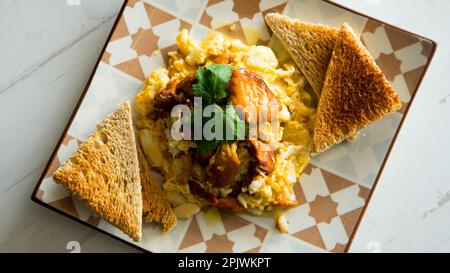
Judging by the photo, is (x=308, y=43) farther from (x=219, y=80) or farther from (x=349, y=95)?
(x=219, y=80)

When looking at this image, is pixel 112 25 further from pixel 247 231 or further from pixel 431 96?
pixel 431 96

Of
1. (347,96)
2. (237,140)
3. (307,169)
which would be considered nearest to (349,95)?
(347,96)

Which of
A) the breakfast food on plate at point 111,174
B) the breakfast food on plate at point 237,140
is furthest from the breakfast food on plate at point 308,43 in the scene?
the breakfast food on plate at point 111,174

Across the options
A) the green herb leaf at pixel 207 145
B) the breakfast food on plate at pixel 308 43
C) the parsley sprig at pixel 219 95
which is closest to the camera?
the parsley sprig at pixel 219 95

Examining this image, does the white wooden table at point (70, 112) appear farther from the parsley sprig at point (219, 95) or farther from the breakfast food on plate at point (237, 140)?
the parsley sprig at point (219, 95)

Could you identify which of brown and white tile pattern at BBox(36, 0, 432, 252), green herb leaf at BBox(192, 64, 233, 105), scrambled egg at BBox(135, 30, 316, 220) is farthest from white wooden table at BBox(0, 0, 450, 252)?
green herb leaf at BBox(192, 64, 233, 105)

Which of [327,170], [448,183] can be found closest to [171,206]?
[327,170]

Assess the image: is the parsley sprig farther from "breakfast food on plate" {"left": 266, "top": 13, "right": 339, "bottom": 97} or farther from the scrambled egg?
"breakfast food on plate" {"left": 266, "top": 13, "right": 339, "bottom": 97}
